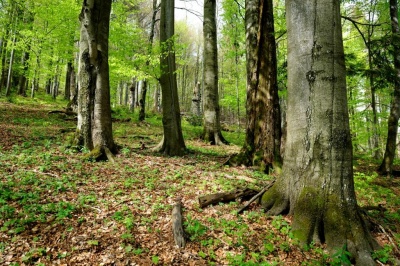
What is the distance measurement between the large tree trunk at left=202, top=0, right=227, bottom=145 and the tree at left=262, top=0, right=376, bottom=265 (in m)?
7.59

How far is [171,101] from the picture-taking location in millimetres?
7867

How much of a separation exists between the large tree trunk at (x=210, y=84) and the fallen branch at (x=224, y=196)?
6557 mm

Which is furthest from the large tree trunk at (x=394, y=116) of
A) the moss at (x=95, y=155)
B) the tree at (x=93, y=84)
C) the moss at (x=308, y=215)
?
the moss at (x=95, y=155)

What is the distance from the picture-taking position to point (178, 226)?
3.40m

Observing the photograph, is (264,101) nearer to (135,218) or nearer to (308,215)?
(308,215)

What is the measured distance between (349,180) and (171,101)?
5.71 m

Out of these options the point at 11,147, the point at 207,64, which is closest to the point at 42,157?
the point at 11,147

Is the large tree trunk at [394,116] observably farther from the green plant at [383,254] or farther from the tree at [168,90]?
the tree at [168,90]

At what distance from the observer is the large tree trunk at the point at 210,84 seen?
1102 centimetres

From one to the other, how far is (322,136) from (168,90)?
18.2 feet

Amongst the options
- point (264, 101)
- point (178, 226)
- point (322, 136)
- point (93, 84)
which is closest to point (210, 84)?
point (264, 101)

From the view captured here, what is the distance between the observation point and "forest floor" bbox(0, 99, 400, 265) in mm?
2893

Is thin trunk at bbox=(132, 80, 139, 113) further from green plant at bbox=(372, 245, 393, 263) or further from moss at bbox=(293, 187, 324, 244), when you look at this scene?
green plant at bbox=(372, 245, 393, 263)

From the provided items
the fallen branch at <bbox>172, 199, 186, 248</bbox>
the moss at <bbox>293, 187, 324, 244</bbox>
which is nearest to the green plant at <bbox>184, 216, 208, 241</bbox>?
the fallen branch at <bbox>172, 199, 186, 248</bbox>
